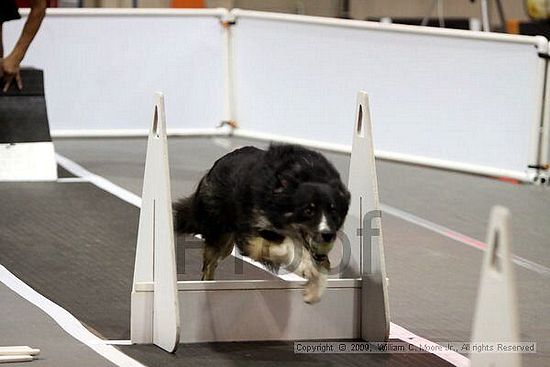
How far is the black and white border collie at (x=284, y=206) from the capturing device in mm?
4480

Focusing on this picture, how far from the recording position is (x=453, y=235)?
7.45 m

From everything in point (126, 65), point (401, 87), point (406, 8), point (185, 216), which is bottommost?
point (185, 216)

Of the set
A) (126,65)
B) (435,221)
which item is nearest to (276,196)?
(435,221)

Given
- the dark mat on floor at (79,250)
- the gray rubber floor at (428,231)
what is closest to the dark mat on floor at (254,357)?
the gray rubber floor at (428,231)

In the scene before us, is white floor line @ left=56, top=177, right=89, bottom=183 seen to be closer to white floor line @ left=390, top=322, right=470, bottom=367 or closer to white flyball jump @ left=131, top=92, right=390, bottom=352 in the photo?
white flyball jump @ left=131, top=92, right=390, bottom=352

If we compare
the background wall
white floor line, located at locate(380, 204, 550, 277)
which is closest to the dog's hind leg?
white floor line, located at locate(380, 204, 550, 277)

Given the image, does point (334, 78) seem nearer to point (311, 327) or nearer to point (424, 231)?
point (424, 231)

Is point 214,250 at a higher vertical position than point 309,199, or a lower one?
lower

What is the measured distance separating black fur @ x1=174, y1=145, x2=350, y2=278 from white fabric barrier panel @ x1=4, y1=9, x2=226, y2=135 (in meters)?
→ 5.84

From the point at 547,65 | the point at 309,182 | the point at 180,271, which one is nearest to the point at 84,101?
the point at 547,65

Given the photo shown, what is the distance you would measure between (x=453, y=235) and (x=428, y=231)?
17 centimetres

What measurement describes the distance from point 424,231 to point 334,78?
291cm

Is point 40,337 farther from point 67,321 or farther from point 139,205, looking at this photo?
point 139,205

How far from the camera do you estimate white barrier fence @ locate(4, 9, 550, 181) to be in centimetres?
913
